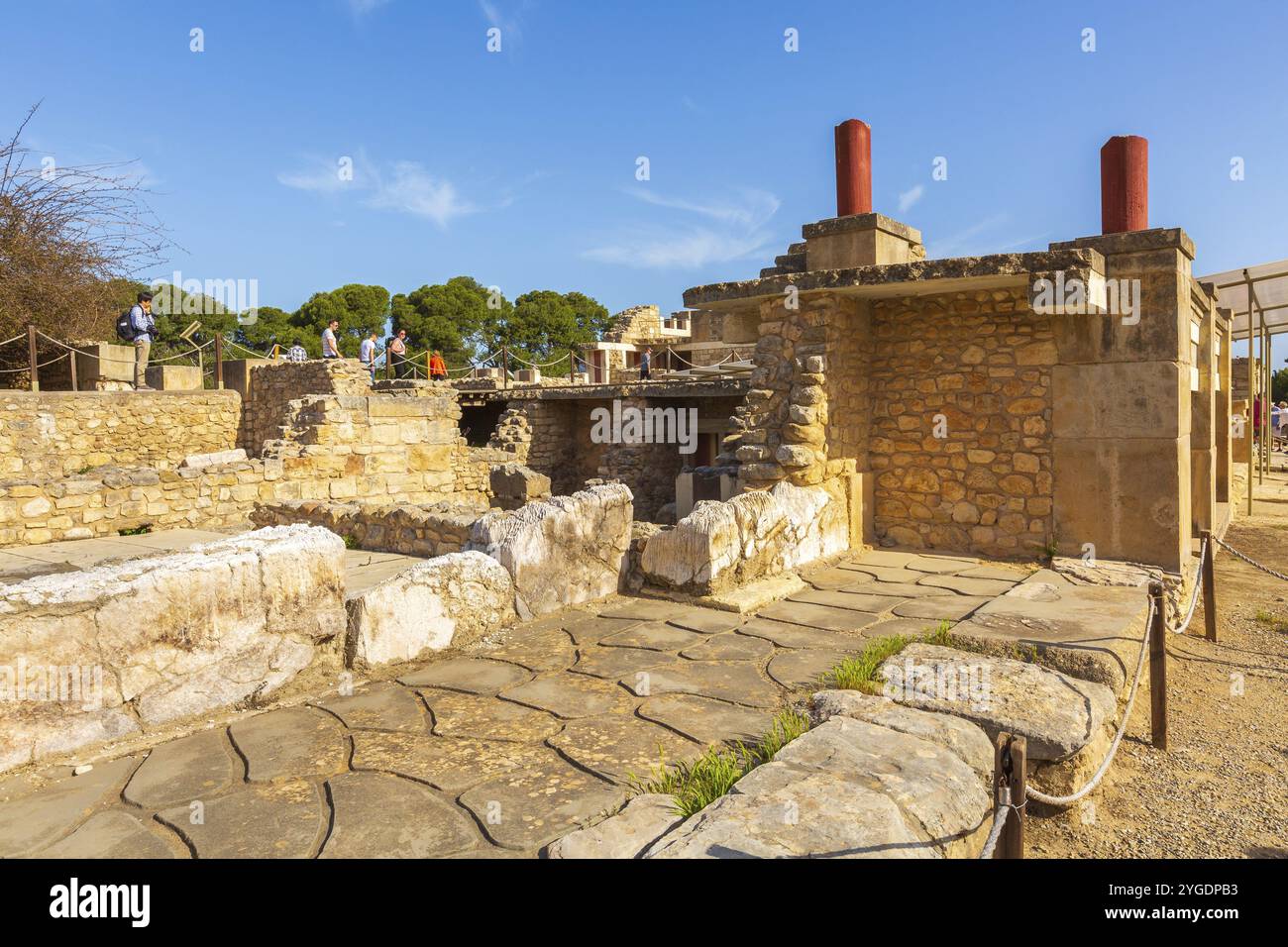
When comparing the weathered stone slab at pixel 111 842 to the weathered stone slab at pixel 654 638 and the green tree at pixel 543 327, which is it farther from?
the green tree at pixel 543 327

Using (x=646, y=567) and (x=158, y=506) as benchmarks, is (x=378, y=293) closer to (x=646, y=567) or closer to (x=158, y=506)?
(x=158, y=506)

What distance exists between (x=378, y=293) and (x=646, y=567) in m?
39.5

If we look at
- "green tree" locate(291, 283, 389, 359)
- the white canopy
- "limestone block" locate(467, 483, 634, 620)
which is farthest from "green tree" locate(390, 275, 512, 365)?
"limestone block" locate(467, 483, 634, 620)

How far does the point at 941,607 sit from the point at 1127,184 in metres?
3.69

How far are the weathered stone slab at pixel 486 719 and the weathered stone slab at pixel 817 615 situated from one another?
2.06 metres

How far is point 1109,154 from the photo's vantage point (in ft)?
21.1

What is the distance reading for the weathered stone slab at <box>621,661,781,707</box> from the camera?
3.79 metres

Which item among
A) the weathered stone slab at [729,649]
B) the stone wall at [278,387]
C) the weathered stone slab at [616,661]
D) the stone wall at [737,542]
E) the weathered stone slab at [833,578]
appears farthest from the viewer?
the stone wall at [278,387]

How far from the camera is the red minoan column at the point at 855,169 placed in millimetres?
7305

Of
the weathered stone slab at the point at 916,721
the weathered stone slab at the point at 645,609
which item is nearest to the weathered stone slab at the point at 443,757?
the weathered stone slab at the point at 916,721

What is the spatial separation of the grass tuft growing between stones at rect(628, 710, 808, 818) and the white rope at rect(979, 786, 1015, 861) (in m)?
0.78

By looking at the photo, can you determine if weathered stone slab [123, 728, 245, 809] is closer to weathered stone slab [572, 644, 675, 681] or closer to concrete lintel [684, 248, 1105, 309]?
weathered stone slab [572, 644, 675, 681]

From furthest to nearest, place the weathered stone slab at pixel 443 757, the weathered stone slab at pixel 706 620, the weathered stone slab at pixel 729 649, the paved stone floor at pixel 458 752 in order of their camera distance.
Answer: the weathered stone slab at pixel 706 620 → the weathered stone slab at pixel 729 649 → the weathered stone slab at pixel 443 757 → the paved stone floor at pixel 458 752
